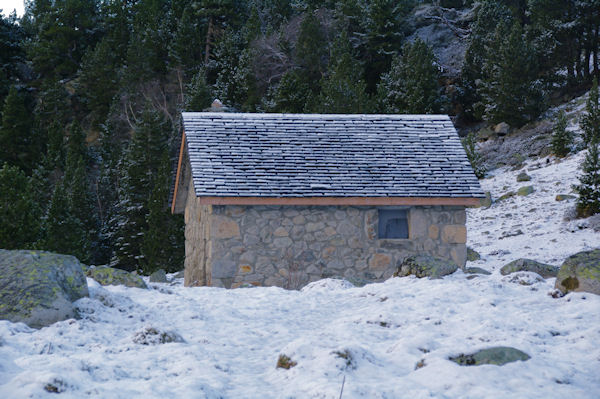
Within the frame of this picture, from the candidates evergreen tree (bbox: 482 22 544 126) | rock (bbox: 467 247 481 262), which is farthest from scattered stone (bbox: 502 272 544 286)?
evergreen tree (bbox: 482 22 544 126)

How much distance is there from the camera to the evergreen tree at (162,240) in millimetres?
28750

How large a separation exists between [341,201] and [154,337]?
23.2 ft

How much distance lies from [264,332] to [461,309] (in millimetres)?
2151

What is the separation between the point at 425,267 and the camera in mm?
9391

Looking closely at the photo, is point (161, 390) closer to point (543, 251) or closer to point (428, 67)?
point (543, 251)

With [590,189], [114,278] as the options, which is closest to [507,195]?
[590,189]

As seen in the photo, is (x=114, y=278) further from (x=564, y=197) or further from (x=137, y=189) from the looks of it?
(x=137, y=189)

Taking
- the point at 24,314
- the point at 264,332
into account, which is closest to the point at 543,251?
the point at 264,332

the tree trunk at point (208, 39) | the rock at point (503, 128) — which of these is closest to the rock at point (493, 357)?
the rock at point (503, 128)

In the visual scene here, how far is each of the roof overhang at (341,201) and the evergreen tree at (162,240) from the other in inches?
653

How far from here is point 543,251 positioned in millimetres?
17391

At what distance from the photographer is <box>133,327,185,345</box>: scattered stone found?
5945 mm

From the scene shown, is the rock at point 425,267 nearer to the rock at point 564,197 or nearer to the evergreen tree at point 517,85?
the rock at point 564,197

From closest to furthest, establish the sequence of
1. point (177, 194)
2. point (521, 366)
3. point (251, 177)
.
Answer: point (521, 366), point (251, 177), point (177, 194)
